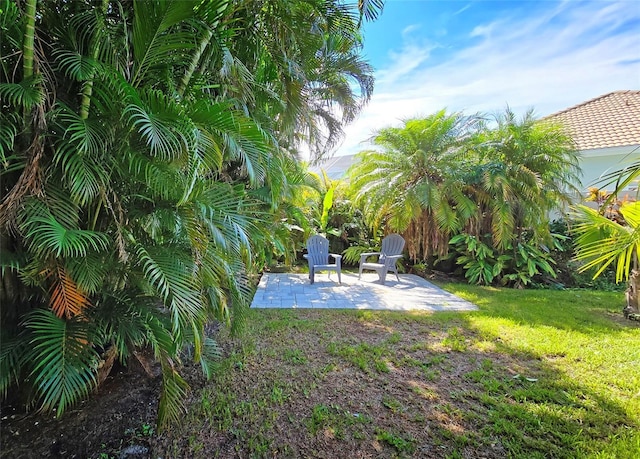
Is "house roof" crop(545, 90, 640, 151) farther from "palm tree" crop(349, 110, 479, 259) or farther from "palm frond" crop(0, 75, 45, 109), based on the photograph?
"palm frond" crop(0, 75, 45, 109)

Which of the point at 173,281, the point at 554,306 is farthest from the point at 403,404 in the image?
the point at 554,306

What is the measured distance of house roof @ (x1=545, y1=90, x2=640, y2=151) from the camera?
9648mm

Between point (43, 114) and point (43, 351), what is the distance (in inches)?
57.1

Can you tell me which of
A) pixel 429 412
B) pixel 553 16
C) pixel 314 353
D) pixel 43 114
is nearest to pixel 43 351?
pixel 43 114

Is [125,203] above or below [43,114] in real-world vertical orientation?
below

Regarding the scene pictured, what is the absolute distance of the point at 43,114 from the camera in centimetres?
186

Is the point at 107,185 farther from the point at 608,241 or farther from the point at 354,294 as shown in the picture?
the point at 354,294

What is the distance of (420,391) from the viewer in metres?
2.87

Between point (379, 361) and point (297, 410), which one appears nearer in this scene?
point (297, 410)

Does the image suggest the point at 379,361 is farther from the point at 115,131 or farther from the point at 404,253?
the point at 404,253

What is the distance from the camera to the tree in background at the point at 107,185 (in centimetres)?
182

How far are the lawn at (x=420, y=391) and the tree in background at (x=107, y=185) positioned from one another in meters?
0.71

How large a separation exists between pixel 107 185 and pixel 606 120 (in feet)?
49.5

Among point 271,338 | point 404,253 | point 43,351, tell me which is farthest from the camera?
point 404,253
